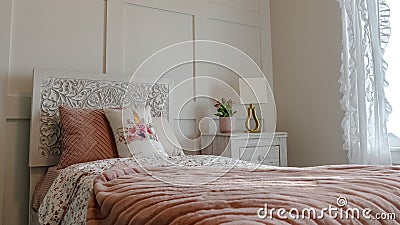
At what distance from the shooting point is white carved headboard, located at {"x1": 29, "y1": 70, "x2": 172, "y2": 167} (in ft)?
7.29

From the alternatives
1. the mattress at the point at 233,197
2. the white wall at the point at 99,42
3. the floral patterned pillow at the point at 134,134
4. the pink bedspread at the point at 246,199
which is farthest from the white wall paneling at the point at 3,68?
the pink bedspread at the point at 246,199

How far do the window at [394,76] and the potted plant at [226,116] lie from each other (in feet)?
3.94

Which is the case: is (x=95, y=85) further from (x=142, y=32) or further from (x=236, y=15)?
(x=236, y=15)

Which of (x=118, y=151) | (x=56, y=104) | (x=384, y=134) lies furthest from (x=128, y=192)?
(x=384, y=134)

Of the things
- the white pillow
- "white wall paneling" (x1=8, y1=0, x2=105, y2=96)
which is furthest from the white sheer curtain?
"white wall paneling" (x1=8, y1=0, x2=105, y2=96)

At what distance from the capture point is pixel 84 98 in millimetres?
2402

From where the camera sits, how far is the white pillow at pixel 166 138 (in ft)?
7.73

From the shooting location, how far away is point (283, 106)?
134 inches

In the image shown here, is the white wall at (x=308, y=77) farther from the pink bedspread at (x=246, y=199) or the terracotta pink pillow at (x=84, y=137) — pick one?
the terracotta pink pillow at (x=84, y=137)

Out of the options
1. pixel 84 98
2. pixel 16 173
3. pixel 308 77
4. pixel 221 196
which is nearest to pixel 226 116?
pixel 308 77

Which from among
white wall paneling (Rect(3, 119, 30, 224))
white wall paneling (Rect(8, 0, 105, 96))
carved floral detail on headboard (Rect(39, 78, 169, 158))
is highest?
white wall paneling (Rect(8, 0, 105, 96))

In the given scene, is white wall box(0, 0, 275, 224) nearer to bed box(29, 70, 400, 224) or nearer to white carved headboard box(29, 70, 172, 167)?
white carved headboard box(29, 70, 172, 167)

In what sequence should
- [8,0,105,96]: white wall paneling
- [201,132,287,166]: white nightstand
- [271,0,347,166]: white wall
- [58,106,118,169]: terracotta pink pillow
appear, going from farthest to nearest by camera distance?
[271,0,347,166]: white wall
[201,132,287,166]: white nightstand
[8,0,105,96]: white wall paneling
[58,106,118,169]: terracotta pink pillow

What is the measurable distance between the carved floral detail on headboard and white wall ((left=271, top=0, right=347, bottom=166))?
1.30 meters
